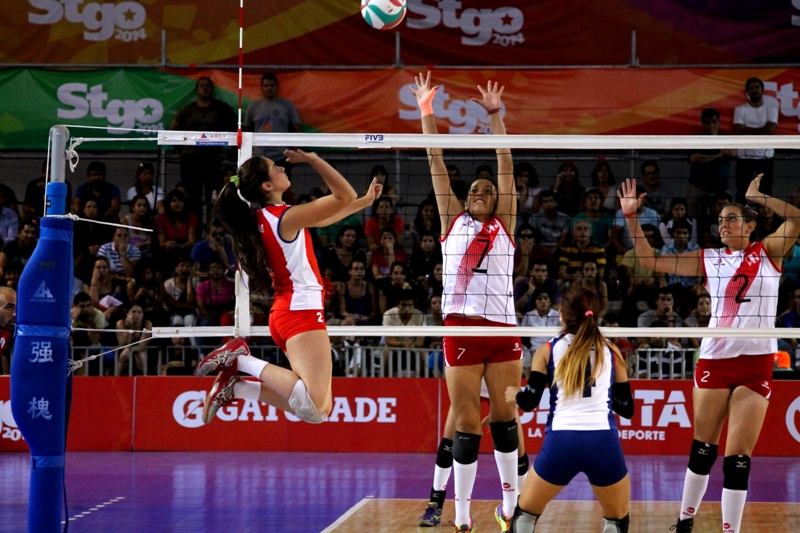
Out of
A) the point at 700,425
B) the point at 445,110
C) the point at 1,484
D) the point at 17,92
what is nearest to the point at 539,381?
the point at 700,425

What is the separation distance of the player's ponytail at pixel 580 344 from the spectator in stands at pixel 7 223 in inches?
397

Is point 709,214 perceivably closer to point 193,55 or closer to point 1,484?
point 193,55

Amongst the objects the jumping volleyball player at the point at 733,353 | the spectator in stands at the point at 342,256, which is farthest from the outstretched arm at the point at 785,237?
the spectator in stands at the point at 342,256

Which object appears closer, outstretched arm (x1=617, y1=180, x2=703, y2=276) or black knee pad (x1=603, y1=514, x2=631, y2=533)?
black knee pad (x1=603, y1=514, x2=631, y2=533)

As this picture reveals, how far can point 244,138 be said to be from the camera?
689cm

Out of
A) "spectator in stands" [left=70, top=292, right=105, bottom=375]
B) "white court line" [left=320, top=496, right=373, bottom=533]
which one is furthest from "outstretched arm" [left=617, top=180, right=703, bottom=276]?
"spectator in stands" [left=70, top=292, right=105, bottom=375]

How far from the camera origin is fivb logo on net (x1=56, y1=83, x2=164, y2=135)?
1309 centimetres

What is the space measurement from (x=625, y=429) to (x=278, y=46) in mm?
6835

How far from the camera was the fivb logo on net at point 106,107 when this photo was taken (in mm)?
13086

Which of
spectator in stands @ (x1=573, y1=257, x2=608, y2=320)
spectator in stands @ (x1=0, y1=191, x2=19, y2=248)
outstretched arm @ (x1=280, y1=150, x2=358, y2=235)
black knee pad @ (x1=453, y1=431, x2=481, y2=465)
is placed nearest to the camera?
outstretched arm @ (x1=280, y1=150, x2=358, y2=235)

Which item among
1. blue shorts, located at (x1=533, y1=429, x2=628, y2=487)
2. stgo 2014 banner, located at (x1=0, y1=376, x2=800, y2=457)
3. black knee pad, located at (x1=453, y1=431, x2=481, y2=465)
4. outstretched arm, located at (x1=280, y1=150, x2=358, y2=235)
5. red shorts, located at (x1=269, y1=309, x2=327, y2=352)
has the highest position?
outstretched arm, located at (x1=280, y1=150, x2=358, y2=235)

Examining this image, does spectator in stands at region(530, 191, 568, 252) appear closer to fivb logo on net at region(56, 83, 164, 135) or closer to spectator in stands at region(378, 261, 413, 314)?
spectator in stands at region(378, 261, 413, 314)

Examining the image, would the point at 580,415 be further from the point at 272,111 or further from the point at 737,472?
the point at 272,111

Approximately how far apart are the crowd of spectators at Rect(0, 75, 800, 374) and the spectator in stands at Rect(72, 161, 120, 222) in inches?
0.7
